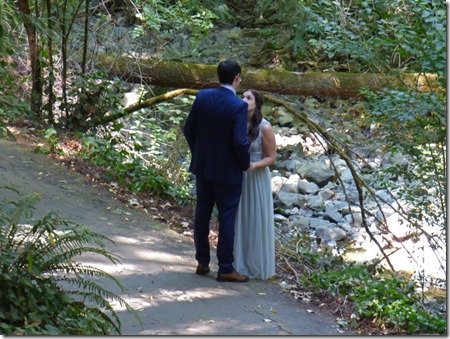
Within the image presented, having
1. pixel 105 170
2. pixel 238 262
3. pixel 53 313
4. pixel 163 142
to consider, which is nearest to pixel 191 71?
pixel 163 142

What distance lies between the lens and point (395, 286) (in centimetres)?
712

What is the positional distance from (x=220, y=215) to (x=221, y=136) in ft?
2.44

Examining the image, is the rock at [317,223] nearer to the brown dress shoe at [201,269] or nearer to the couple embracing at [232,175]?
the couple embracing at [232,175]

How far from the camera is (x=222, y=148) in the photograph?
21.6 feet

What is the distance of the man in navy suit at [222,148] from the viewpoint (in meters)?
6.53

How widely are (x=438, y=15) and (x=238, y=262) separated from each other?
2.98 meters

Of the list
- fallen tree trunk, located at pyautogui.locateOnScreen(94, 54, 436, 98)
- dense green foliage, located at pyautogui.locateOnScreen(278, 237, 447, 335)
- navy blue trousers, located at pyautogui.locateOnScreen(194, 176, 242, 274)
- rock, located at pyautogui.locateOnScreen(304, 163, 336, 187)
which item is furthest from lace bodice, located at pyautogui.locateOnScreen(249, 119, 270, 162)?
rock, located at pyautogui.locateOnScreen(304, 163, 336, 187)

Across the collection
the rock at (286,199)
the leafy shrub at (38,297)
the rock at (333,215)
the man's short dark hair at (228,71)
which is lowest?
the leafy shrub at (38,297)

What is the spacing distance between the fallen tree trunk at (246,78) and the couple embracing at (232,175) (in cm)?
484

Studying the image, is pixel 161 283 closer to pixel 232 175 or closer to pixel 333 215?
pixel 232 175

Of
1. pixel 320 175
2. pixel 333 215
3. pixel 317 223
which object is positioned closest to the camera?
pixel 317 223

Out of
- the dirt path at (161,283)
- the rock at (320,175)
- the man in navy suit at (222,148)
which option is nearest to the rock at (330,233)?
the rock at (320,175)

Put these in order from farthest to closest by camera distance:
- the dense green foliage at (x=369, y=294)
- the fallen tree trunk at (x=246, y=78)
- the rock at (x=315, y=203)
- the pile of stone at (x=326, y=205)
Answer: the rock at (x=315, y=203)
the fallen tree trunk at (x=246, y=78)
the pile of stone at (x=326, y=205)
the dense green foliage at (x=369, y=294)

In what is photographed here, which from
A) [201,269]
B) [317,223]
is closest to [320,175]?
[317,223]
